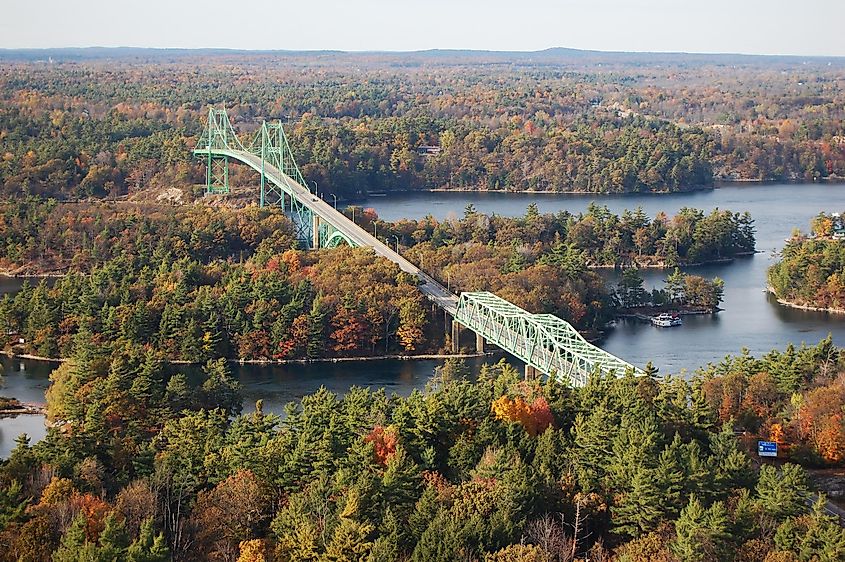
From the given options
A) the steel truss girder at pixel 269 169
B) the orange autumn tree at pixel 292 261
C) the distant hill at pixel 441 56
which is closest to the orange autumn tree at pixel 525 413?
the orange autumn tree at pixel 292 261

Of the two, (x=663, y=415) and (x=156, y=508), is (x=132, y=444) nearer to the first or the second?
(x=156, y=508)

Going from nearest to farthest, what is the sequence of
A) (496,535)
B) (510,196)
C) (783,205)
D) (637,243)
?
(496,535) → (637,243) → (783,205) → (510,196)

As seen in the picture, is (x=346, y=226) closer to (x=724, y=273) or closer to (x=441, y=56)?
(x=724, y=273)

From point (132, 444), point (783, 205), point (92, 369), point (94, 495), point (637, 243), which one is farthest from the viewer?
point (783, 205)

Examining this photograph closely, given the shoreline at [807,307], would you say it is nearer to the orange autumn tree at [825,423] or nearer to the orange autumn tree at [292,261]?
the orange autumn tree at [292,261]

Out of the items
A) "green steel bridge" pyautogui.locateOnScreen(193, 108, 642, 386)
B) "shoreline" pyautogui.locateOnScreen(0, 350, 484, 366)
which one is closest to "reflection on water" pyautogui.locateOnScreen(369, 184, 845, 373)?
"green steel bridge" pyautogui.locateOnScreen(193, 108, 642, 386)

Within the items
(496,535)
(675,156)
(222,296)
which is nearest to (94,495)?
(496,535)

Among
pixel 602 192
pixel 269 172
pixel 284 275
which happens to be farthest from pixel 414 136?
pixel 284 275

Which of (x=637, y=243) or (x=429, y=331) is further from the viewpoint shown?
(x=637, y=243)
